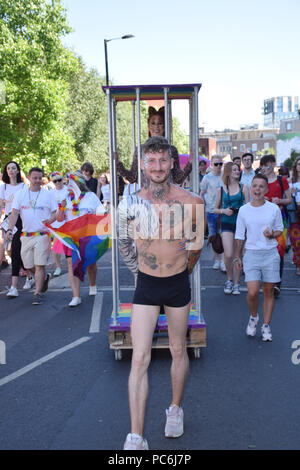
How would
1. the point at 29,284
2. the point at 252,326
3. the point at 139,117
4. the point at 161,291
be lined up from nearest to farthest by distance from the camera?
the point at 161,291 → the point at 139,117 → the point at 252,326 → the point at 29,284

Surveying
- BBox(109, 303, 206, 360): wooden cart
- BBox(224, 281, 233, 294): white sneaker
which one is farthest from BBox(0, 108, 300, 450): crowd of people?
BBox(109, 303, 206, 360): wooden cart

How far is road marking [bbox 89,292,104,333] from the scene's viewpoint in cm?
653

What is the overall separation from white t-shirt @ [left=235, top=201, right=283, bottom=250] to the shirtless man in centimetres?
225

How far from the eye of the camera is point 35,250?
26.1ft

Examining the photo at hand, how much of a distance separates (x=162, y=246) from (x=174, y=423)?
1176mm

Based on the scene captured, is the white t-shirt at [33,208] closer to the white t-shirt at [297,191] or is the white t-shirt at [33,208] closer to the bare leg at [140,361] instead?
the white t-shirt at [297,191]

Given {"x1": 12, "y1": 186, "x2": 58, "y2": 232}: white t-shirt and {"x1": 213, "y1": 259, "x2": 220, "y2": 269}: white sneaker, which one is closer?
{"x1": 12, "y1": 186, "x2": 58, "y2": 232}: white t-shirt

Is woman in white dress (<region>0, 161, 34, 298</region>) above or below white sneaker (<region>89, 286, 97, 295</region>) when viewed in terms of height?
above

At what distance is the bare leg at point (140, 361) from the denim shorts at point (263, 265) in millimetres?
2525

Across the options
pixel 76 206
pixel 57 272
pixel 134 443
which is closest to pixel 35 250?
pixel 76 206

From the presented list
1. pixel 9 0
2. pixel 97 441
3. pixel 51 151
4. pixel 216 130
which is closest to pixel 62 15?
pixel 9 0

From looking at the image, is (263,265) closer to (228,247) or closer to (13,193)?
(228,247)

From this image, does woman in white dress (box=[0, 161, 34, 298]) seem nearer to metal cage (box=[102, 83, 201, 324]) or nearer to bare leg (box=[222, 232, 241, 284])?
bare leg (box=[222, 232, 241, 284])

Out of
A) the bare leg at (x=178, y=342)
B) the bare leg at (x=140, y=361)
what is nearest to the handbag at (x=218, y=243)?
the bare leg at (x=178, y=342)
